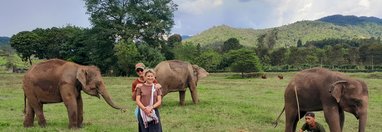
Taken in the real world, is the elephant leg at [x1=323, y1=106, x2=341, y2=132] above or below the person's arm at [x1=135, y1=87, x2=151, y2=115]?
below

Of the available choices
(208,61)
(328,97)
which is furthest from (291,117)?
(208,61)

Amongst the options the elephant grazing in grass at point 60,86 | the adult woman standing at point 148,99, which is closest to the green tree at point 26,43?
the elephant grazing in grass at point 60,86

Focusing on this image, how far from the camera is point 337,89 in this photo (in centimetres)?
1167

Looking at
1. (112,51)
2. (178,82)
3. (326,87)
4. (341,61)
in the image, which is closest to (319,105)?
(326,87)

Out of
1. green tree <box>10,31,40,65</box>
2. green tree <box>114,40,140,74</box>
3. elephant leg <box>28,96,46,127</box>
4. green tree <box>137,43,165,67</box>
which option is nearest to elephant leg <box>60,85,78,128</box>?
elephant leg <box>28,96,46,127</box>

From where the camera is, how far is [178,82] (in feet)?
70.0

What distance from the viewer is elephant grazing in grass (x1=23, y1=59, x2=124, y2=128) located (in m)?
14.1

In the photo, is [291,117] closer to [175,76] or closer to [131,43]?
[175,76]

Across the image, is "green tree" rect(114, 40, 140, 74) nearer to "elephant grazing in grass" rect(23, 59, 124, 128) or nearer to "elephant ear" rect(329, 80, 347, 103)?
"elephant grazing in grass" rect(23, 59, 124, 128)

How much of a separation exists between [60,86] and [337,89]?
8177 millimetres

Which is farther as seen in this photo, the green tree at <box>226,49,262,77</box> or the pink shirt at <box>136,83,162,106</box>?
the green tree at <box>226,49,262,77</box>

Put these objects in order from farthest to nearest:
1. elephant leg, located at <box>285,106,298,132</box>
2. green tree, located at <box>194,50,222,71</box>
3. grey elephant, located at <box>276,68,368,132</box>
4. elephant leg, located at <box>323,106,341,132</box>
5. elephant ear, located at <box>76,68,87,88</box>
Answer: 1. green tree, located at <box>194,50,222,71</box>
2. elephant ear, located at <box>76,68,87,88</box>
3. elephant leg, located at <box>285,106,298,132</box>
4. elephant leg, located at <box>323,106,341,132</box>
5. grey elephant, located at <box>276,68,368,132</box>

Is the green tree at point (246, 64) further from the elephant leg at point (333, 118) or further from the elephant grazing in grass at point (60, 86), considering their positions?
the elephant leg at point (333, 118)

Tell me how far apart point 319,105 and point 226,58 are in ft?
210
